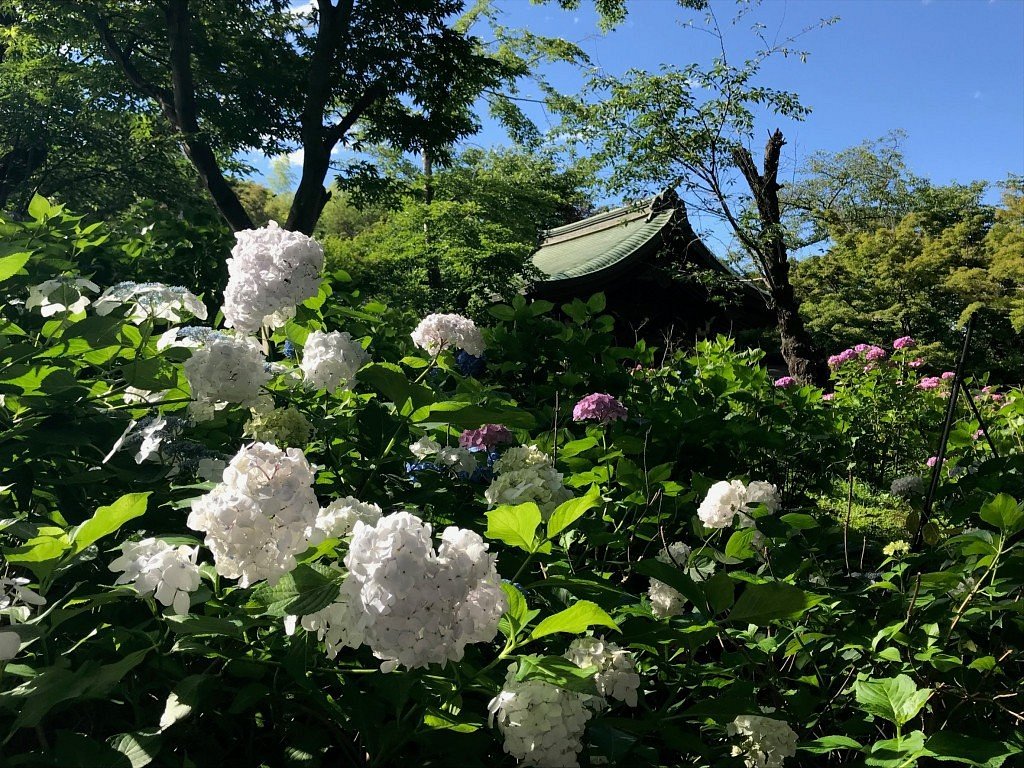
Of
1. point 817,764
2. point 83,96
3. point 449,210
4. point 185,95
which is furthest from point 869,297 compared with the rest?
point 817,764

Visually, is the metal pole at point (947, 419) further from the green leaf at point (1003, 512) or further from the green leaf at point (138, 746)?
the green leaf at point (138, 746)

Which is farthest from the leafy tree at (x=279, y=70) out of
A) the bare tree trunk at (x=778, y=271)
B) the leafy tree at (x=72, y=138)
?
the bare tree trunk at (x=778, y=271)

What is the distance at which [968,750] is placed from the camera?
1043 millimetres

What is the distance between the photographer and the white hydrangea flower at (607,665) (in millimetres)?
1100

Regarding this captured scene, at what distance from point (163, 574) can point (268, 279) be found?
0.74 m

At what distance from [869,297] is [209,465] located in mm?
19988

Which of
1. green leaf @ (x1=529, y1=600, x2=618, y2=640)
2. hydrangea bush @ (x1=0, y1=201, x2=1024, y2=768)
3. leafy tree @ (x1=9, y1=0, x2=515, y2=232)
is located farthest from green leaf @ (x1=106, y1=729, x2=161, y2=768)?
leafy tree @ (x1=9, y1=0, x2=515, y2=232)

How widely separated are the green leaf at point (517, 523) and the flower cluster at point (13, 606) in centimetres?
52

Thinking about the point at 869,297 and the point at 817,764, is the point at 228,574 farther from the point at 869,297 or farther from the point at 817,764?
the point at 869,297

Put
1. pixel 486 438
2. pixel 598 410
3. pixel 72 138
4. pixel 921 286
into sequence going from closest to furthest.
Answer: pixel 486 438 < pixel 598 410 < pixel 72 138 < pixel 921 286

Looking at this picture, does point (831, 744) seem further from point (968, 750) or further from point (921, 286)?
point (921, 286)

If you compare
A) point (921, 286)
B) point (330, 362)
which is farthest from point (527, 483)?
point (921, 286)

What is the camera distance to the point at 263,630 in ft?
3.35

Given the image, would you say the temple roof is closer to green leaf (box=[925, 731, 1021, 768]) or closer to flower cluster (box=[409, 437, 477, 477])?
flower cluster (box=[409, 437, 477, 477])
